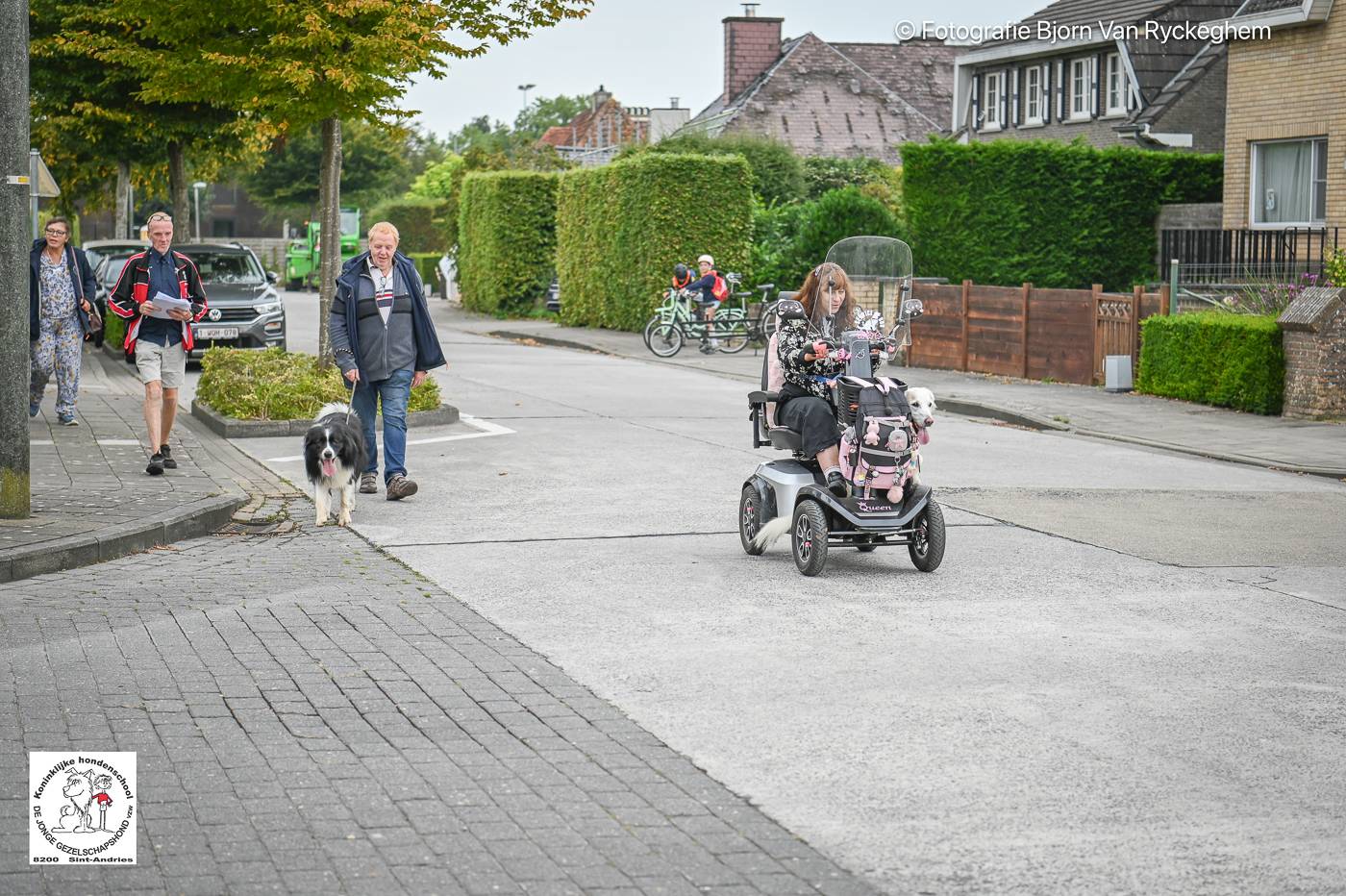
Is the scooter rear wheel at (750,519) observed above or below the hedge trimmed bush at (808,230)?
below

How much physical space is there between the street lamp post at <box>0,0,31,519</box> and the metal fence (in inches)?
697

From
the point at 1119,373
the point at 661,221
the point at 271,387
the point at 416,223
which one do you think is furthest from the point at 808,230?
the point at 416,223

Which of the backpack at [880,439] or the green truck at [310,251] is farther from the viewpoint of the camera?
the green truck at [310,251]

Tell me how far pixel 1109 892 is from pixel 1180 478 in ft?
32.0

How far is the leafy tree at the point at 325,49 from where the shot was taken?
1733 cm

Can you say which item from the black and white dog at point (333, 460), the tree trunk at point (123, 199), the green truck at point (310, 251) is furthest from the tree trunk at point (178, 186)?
the green truck at point (310, 251)

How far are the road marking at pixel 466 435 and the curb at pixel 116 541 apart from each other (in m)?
2.80

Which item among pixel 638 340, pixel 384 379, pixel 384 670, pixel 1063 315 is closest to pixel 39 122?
pixel 638 340

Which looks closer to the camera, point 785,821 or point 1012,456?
point 785,821

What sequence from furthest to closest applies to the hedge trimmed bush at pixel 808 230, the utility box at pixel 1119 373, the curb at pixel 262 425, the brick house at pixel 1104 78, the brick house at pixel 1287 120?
the brick house at pixel 1104 78 → the hedge trimmed bush at pixel 808 230 → the brick house at pixel 1287 120 → the utility box at pixel 1119 373 → the curb at pixel 262 425

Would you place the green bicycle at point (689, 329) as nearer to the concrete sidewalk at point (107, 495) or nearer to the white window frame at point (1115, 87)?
the white window frame at point (1115, 87)

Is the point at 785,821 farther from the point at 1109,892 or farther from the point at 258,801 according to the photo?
the point at 258,801

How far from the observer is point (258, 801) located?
5.15m

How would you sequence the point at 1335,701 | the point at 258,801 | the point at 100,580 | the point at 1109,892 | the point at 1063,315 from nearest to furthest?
the point at 1109,892
the point at 258,801
the point at 1335,701
the point at 100,580
the point at 1063,315
